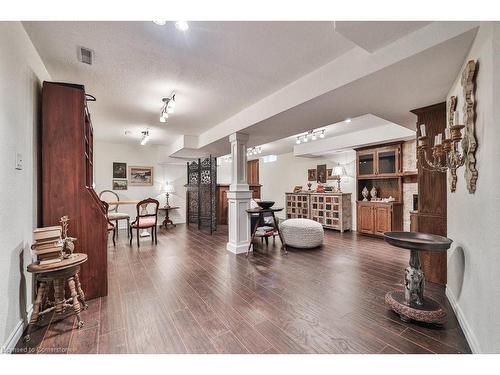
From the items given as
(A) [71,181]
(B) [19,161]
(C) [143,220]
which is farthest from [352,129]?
(B) [19,161]

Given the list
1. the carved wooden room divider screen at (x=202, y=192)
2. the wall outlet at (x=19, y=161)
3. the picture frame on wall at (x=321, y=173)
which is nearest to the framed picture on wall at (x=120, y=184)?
the carved wooden room divider screen at (x=202, y=192)

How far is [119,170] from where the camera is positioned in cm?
658

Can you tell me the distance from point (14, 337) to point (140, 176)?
5.73 m

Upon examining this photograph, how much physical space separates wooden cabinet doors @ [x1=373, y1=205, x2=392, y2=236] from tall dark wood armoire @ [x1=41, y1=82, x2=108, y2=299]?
531 cm

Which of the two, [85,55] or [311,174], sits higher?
[85,55]

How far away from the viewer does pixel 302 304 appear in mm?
2186

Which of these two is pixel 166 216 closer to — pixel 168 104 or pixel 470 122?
pixel 168 104

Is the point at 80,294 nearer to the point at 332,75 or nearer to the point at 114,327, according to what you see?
the point at 114,327

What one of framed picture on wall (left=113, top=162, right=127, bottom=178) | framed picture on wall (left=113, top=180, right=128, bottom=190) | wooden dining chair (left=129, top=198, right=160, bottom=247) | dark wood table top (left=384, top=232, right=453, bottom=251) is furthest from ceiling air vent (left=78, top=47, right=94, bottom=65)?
framed picture on wall (left=113, top=180, right=128, bottom=190)

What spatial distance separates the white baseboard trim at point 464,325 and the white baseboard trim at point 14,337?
3090 mm

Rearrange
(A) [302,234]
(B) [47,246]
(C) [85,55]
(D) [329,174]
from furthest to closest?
(D) [329,174], (A) [302,234], (C) [85,55], (B) [47,246]

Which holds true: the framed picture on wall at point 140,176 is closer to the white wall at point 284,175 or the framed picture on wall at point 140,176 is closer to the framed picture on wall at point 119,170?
the framed picture on wall at point 119,170

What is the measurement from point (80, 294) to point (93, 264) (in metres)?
0.31

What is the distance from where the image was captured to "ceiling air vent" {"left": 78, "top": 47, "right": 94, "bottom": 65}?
210cm
